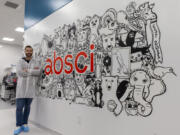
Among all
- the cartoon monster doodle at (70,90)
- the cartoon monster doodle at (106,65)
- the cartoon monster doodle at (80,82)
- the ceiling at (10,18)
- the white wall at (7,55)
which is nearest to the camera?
the cartoon monster doodle at (106,65)

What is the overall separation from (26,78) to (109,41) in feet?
6.29

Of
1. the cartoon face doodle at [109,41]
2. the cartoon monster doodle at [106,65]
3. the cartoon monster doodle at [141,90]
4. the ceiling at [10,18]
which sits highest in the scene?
the ceiling at [10,18]

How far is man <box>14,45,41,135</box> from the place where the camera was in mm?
2705

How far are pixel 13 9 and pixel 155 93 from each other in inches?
185

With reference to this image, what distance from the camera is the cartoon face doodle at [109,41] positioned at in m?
1.82

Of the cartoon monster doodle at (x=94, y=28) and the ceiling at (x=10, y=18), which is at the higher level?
the ceiling at (x=10, y=18)

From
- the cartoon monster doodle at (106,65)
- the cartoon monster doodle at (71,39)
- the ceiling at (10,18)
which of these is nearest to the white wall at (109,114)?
the cartoon monster doodle at (71,39)

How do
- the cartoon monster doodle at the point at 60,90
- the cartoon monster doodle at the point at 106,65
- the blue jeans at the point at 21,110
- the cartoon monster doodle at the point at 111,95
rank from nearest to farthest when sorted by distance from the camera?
the cartoon monster doodle at the point at 111,95 < the cartoon monster doodle at the point at 106,65 < the cartoon monster doodle at the point at 60,90 < the blue jeans at the point at 21,110

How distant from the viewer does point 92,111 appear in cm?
199

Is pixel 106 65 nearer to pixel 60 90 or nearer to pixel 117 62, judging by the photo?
pixel 117 62

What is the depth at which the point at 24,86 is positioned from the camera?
278 cm

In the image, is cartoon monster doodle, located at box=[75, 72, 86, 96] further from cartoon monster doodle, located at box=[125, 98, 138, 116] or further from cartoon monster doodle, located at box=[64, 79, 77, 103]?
cartoon monster doodle, located at box=[125, 98, 138, 116]

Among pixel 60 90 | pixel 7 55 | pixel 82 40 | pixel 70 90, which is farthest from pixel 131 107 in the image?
pixel 7 55

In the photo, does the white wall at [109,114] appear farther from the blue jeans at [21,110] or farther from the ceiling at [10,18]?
the ceiling at [10,18]
